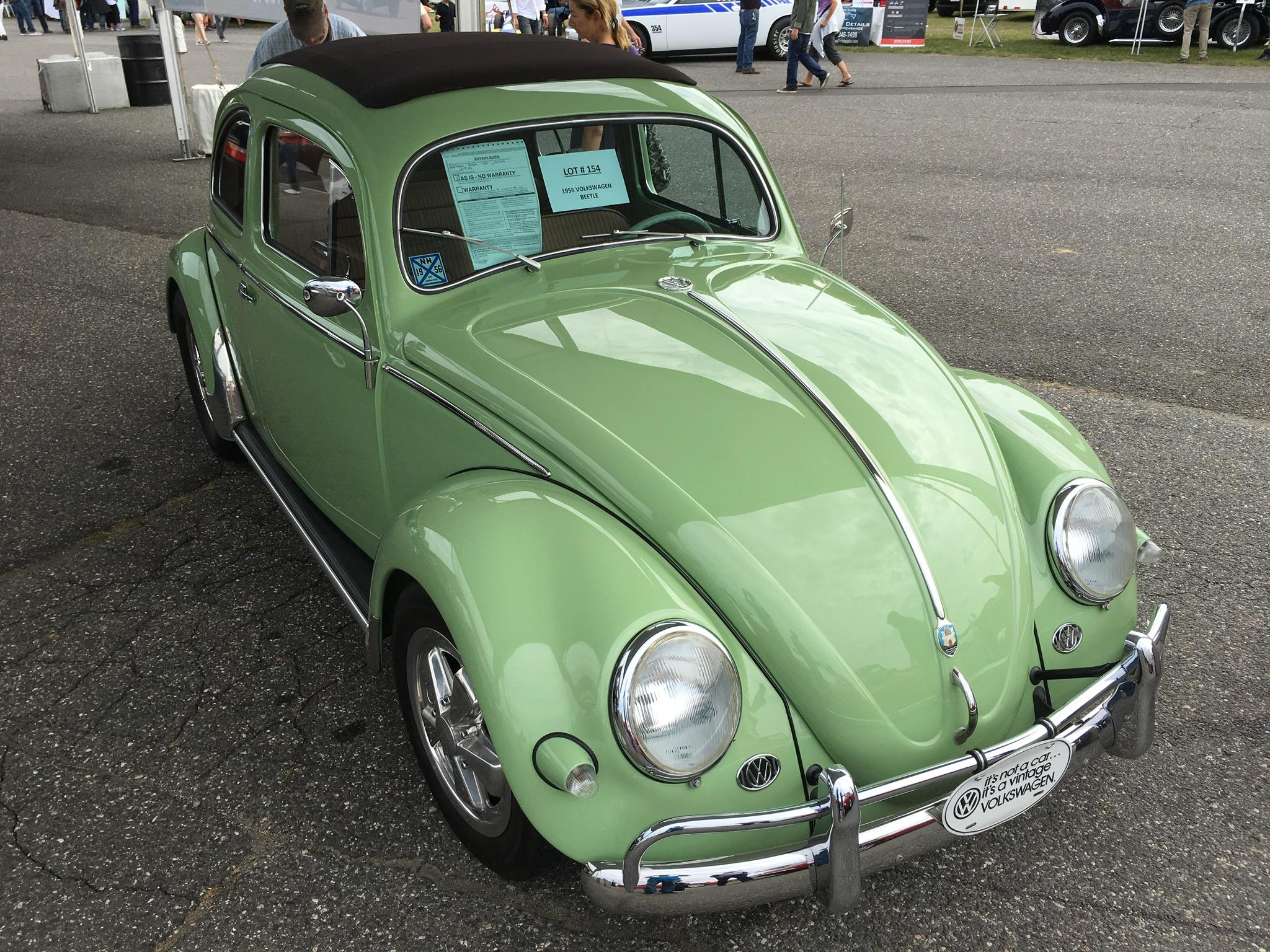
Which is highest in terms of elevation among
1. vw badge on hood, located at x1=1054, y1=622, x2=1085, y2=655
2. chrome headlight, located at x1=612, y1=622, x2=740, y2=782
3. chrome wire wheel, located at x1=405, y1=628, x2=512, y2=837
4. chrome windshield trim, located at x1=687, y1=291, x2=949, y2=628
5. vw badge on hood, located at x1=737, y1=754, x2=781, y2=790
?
chrome windshield trim, located at x1=687, y1=291, x2=949, y2=628

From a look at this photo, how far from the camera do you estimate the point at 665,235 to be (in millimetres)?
3316

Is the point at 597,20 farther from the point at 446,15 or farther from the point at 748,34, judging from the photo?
the point at 446,15

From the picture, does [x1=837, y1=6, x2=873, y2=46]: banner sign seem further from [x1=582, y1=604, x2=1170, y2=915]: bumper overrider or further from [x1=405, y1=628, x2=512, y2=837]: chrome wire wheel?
[x1=582, y1=604, x2=1170, y2=915]: bumper overrider

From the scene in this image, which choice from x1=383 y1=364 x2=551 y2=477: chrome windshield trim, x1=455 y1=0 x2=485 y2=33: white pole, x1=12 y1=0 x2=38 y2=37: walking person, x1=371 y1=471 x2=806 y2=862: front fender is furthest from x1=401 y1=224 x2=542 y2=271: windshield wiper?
x1=12 y1=0 x2=38 y2=37: walking person

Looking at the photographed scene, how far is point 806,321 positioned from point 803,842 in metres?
1.46

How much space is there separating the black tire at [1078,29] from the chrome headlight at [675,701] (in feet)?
66.8

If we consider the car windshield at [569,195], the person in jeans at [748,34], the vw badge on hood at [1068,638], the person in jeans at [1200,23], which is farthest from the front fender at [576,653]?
the person in jeans at [1200,23]

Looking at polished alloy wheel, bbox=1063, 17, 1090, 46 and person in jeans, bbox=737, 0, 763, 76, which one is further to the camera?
polished alloy wheel, bbox=1063, 17, 1090, 46

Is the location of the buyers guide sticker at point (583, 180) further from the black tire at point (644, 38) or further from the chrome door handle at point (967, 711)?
the black tire at point (644, 38)

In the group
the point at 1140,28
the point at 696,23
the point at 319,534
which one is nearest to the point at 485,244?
the point at 319,534

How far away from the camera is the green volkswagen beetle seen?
6.60 ft

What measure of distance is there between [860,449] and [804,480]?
17 centimetres

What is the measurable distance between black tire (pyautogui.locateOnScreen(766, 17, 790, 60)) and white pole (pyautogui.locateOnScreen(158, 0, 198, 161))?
10.5 metres

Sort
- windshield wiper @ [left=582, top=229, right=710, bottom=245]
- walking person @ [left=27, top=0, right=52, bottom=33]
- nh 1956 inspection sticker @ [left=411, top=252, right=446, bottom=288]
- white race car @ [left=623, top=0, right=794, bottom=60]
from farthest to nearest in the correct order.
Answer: walking person @ [left=27, top=0, right=52, bottom=33] → white race car @ [left=623, top=0, right=794, bottom=60] → windshield wiper @ [left=582, top=229, right=710, bottom=245] → nh 1956 inspection sticker @ [left=411, top=252, right=446, bottom=288]
